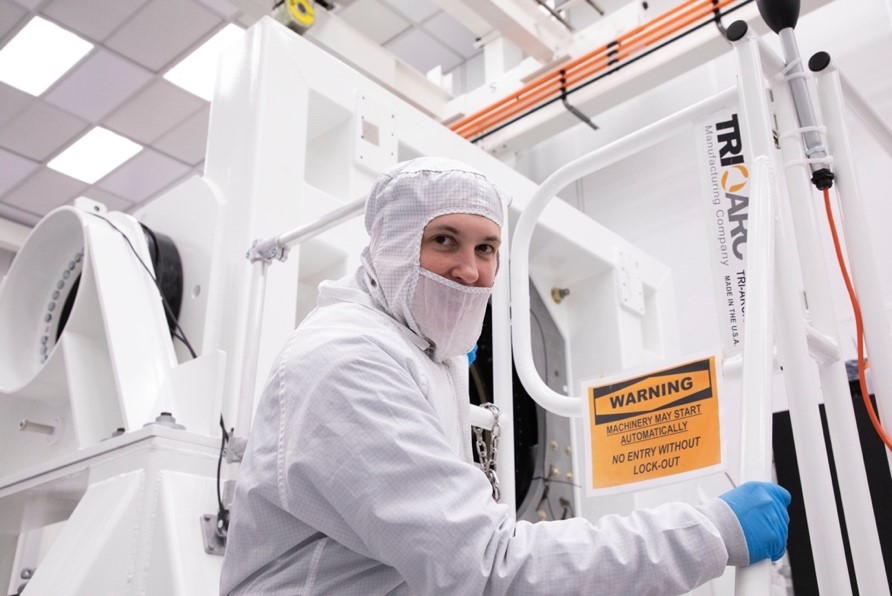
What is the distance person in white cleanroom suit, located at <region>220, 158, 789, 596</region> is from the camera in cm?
92

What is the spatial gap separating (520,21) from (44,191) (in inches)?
153

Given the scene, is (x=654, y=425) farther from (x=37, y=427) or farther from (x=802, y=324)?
(x=37, y=427)

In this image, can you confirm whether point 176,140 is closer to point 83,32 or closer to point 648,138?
point 83,32

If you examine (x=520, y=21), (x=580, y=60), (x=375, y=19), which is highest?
(x=375, y=19)

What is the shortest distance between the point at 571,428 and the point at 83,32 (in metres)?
3.54

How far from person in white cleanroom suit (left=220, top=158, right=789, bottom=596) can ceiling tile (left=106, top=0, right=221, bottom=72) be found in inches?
151

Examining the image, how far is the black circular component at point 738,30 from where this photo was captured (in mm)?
1262

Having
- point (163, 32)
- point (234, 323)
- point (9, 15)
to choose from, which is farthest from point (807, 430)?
point (9, 15)

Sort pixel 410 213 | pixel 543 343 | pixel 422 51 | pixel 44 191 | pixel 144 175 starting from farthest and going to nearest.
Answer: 1. pixel 44 191
2. pixel 144 175
3. pixel 422 51
4. pixel 543 343
5. pixel 410 213

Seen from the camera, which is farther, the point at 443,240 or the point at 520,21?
the point at 520,21

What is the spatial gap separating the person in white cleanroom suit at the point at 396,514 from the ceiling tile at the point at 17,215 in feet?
19.0

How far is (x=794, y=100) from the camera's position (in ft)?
4.31

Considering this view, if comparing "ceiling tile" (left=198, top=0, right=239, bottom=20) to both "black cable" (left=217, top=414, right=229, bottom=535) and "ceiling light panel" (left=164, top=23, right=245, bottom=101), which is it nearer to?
"ceiling light panel" (left=164, top=23, right=245, bottom=101)

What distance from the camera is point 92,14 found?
4.52 m
